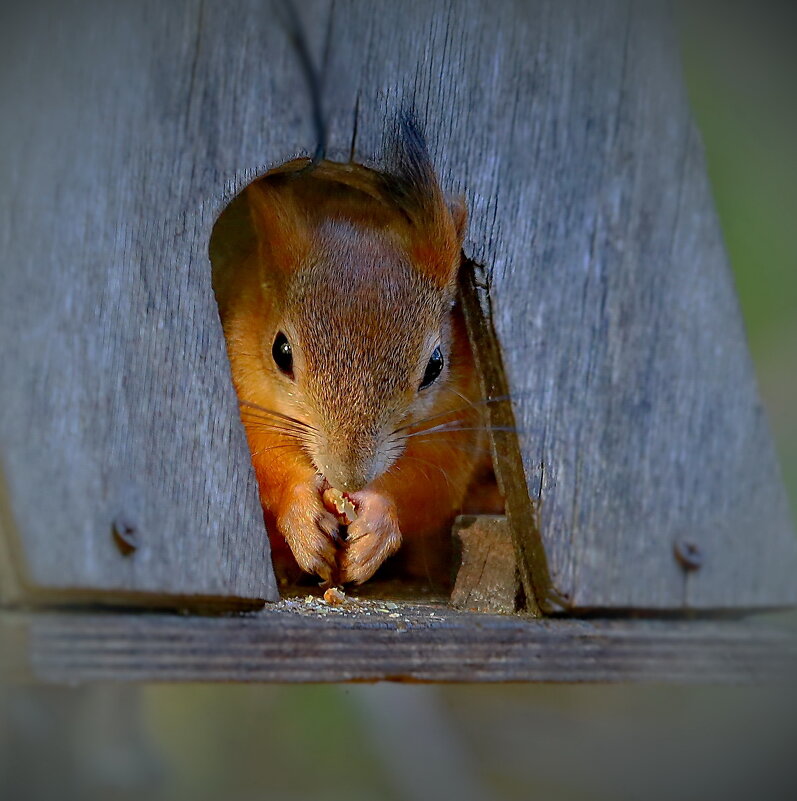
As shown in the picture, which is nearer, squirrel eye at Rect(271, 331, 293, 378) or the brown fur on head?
the brown fur on head

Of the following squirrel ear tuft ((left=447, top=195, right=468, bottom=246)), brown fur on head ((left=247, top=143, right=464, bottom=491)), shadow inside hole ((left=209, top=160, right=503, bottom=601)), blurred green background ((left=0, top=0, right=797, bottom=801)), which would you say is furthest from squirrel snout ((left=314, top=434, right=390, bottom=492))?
blurred green background ((left=0, top=0, right=797, bottom=801))

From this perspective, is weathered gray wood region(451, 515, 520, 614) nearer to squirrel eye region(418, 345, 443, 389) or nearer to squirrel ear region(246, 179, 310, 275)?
squirrel eye region(418, 345, 443, 389)

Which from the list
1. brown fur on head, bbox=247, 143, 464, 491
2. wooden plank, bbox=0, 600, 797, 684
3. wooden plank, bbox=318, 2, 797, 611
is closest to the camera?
wooden plank, bbox=0, 600, 797, 684

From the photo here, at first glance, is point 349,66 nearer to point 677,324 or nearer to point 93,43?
point 93,43

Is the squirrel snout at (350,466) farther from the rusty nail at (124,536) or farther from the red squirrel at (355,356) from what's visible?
the rusty nail at (124,536)

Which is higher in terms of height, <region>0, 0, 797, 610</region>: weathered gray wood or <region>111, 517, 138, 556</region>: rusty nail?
<region>0, 0, 797, 610</region>: weathered gray wood

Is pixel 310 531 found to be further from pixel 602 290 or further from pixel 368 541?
pixel 602 290

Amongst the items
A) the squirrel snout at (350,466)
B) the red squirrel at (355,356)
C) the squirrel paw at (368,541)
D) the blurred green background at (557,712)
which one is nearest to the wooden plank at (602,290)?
the red squirrel at (355,356)
